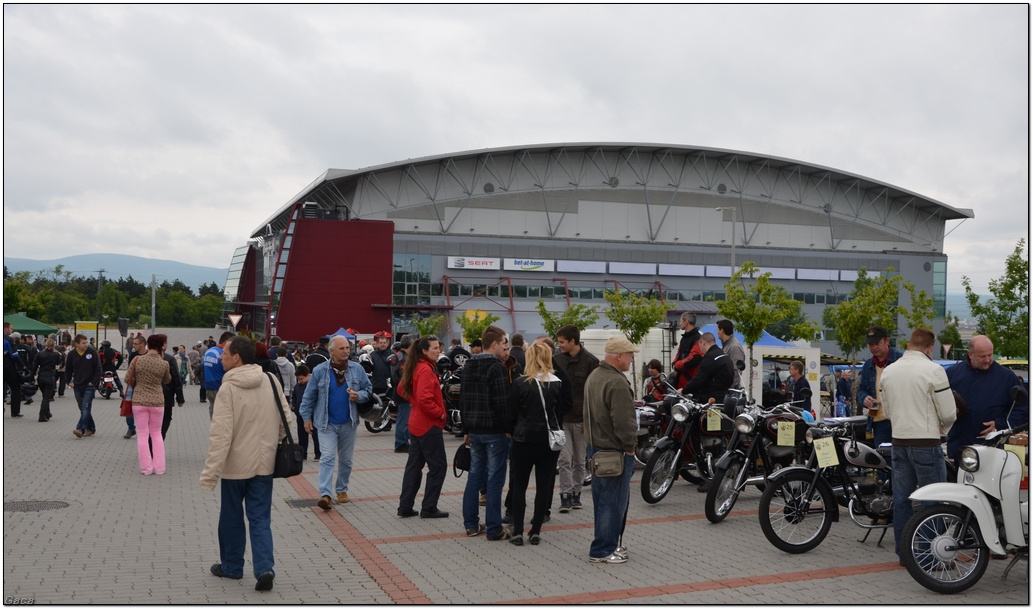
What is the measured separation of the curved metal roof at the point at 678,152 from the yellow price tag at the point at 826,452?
197 ft

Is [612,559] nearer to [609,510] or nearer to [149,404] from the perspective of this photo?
[609,510]

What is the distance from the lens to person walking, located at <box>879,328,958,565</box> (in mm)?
7168

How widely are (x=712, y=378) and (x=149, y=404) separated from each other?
732 centimetres

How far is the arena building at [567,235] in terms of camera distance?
62.8m

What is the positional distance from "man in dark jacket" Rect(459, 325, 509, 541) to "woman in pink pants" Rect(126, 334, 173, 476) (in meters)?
5.66

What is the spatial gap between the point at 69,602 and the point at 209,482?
1141 millimetres

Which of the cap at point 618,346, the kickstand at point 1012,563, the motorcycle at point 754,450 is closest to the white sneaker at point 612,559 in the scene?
the cap at point 618,346

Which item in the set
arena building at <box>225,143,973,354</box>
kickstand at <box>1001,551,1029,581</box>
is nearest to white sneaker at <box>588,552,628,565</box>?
kickstand at <box>1001,551,1029,581</box>

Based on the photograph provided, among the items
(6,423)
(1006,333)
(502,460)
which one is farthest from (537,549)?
(1006,333)

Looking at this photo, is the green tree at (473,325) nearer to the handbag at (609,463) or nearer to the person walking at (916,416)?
the handbag at (609,463)

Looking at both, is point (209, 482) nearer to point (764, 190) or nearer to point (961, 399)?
point (961, 399)

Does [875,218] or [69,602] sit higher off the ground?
[875,218]

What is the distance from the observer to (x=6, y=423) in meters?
19.0

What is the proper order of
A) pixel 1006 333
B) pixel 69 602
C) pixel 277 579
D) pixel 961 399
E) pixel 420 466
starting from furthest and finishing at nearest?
1. pixel 1006 333
2. pixel 420 466
3. pixel 961 399
4. pixel 277 579
5. pixel 69 602
